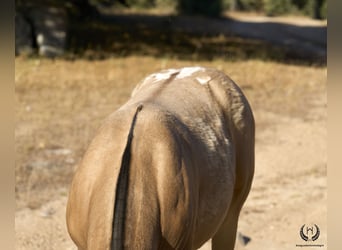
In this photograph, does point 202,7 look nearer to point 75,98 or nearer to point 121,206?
point 75,98

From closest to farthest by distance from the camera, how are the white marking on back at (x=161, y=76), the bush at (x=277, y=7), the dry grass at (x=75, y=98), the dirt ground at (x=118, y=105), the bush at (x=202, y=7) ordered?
the white marking on back at (x=161, y=76), the dirt ground at (x=118, y=105), the dry grass at (x=75, y=98), the bush at (x=202, y=7), the bush at (x=277, y=7)

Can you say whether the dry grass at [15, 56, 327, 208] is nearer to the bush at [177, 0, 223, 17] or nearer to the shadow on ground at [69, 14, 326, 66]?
the shadow on ground at [69, 14, 326, 66]

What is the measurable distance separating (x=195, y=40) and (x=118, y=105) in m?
9.70

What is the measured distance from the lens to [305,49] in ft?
65.0

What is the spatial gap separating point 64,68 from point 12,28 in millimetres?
12432

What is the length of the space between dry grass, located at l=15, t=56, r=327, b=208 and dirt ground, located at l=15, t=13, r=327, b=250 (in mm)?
16

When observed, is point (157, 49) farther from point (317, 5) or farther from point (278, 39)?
point (317, 5)

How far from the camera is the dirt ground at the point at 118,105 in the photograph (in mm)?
6160

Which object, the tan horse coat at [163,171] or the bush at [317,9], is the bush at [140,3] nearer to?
the bush at [317,9]

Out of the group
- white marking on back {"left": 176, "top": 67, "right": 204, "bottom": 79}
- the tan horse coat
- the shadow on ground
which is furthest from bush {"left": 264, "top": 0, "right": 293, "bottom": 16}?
the tan horse coat

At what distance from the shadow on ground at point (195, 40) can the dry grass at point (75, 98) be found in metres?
1.25

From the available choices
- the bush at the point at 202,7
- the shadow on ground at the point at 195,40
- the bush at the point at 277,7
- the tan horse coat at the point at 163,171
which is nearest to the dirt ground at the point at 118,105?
the shadow on ground at the point at 195,40

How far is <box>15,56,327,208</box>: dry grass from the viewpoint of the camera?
7.67 m

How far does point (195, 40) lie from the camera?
20.1m
